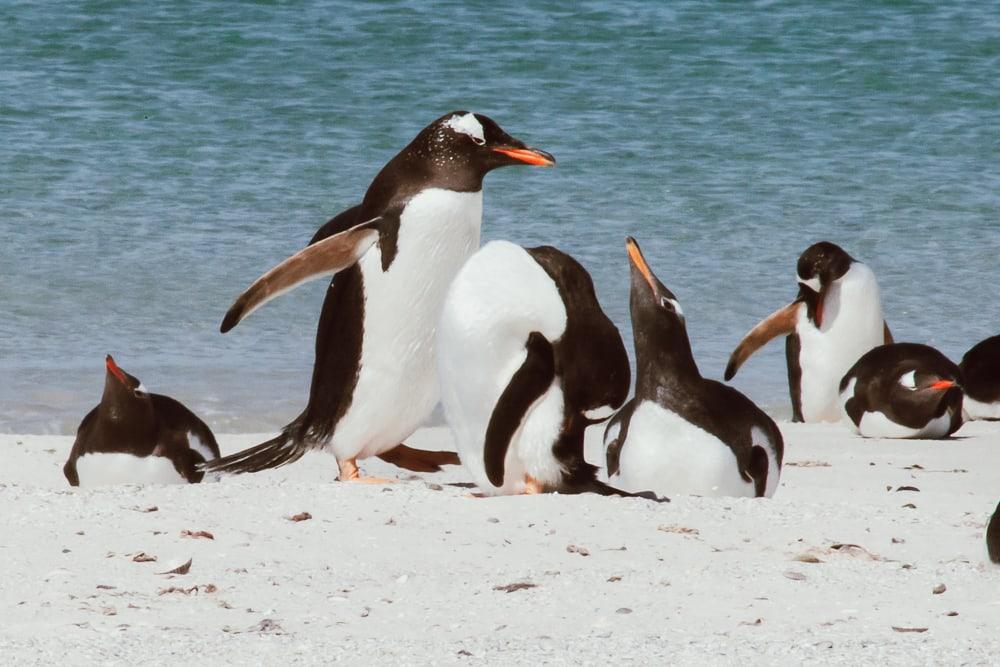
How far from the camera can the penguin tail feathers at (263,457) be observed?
524 centimetres

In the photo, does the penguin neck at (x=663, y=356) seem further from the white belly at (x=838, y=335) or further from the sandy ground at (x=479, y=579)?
the white belly at (x=838, y=335)

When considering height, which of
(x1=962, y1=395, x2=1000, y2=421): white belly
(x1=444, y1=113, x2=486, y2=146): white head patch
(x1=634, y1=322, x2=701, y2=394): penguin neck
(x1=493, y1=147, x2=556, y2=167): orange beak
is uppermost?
(x1=444, y1=113, x2=486, y2=146): white head patch

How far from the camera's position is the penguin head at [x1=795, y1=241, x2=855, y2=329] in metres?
7.75

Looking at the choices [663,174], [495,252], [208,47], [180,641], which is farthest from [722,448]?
[208,47]

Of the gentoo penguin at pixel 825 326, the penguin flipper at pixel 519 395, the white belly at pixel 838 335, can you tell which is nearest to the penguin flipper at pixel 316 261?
the penguin flipper at pixel 519 395

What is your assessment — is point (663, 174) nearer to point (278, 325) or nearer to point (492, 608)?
point (278, 325)

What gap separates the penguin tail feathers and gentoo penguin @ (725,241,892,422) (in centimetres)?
281

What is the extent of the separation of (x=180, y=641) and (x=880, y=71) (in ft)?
51.5

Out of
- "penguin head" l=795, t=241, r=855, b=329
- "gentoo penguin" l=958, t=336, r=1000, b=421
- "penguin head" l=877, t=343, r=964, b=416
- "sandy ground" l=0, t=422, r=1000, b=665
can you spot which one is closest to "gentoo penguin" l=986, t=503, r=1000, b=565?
"sandy ground" l=0, t=422, r=1000, b=665

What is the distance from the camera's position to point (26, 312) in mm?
9203

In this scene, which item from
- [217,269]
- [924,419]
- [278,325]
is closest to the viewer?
[924,419]

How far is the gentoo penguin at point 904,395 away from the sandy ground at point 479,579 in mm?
1787

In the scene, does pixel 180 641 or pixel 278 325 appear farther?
pixel 278 325

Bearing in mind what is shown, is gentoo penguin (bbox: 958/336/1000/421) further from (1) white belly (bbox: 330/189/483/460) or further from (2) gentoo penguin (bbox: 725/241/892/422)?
(1) white belly (bbox: 330/189/483/460)
